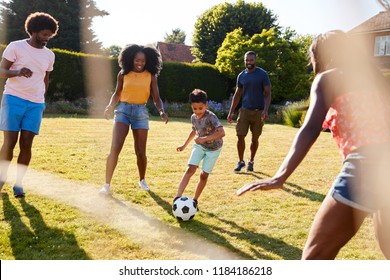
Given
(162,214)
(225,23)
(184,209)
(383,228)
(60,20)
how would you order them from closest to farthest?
1. (383,228)
2. (184,209)
3. (162,214)
4. (60,20)
5. (225,23)

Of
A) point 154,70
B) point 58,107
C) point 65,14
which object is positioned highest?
point 65,14

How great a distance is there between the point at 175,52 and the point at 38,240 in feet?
143

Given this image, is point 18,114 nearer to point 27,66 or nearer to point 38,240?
point 27,66

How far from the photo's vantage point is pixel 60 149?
367 inches

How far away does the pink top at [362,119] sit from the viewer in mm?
2160

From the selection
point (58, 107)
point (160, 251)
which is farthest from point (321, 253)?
point (58, 107)

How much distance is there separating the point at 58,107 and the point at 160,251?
715 inches

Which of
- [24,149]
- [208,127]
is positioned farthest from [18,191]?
[208,127]

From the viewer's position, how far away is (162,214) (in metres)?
4.99

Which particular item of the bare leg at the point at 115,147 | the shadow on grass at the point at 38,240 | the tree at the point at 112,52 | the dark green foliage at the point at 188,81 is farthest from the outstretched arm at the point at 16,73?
the tree at the point at 112,52

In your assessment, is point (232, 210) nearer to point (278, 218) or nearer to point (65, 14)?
point (278, 218)

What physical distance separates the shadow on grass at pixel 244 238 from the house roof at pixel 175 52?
41.9m

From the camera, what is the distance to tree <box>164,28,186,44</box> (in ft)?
290
